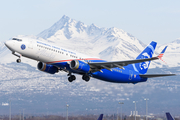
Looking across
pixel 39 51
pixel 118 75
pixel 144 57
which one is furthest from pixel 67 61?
pixel 144 57

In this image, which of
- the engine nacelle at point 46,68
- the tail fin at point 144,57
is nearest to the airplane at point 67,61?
the engine nacelle at point 46,68

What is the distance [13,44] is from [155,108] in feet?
473

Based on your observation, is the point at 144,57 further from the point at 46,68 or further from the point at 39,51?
the point at 39,51

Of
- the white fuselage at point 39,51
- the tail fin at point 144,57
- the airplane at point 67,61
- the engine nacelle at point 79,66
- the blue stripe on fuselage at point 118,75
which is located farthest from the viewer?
the tail fin at point 144,57

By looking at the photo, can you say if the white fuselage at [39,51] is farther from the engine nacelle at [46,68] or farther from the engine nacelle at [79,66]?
the engine nacelle at [46,68]

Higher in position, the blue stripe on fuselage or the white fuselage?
the white fuselage

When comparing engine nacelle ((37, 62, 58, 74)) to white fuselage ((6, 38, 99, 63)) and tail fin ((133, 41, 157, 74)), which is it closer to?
white fuselage ((6, 38, 99, 63))

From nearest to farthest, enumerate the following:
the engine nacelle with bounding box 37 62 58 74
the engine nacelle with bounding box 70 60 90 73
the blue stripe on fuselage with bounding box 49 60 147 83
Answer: the engine nacelle with bounding box 70 60 90 73
the engine nacelle with bounding box 37 62 58 74
the blue stripe on fuselage with bounding box 49 60 147 83

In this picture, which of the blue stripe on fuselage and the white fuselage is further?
the blue stripe on fuselage

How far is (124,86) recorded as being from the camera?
141500 mm

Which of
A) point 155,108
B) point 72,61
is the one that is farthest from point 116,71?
point 155,108

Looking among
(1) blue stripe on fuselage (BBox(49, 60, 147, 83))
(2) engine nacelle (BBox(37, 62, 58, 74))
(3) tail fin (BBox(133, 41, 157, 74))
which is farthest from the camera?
(3) tail fin (BBox(133, 41, 157, 74))

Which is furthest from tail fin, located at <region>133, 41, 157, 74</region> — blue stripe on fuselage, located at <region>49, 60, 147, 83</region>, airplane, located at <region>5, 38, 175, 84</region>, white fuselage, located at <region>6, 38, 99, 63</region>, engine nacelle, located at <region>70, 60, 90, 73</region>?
white fuselage, located at <region>6, 38, 99, 63</region>

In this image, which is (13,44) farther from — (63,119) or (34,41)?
(63,119)
